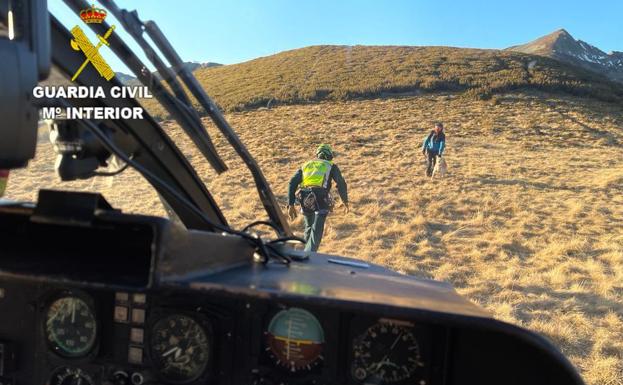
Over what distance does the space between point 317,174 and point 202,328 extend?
6384 millimetres

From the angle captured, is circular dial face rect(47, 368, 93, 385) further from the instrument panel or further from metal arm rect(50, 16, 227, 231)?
metal arm rect(50, 16, 227, 231)

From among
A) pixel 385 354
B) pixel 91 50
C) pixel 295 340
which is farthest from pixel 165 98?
pixel 385 354

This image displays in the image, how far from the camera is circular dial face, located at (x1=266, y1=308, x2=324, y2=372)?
2154 mm

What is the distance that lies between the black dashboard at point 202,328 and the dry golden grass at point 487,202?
16.3 inches

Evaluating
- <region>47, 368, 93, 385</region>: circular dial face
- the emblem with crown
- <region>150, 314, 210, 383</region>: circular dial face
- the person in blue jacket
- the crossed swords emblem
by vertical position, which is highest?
the person in blue jacket

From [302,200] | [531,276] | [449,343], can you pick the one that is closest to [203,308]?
[449,343]

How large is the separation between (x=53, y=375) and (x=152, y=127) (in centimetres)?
127

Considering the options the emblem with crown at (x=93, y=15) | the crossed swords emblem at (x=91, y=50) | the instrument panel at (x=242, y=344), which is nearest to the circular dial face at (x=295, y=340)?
the instrument panel at (x=242, y=344)

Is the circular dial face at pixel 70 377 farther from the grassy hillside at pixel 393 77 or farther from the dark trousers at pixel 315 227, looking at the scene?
→ the grassy hillside at pixel 393 77

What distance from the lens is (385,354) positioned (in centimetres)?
218

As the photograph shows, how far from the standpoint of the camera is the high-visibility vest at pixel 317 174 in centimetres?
840

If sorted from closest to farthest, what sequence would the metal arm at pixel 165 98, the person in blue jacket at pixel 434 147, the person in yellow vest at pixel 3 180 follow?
the metal arm at pixel 165 98
the person in yellow vest at pixel 3 180
the person in blue jacket at pixel 434 147

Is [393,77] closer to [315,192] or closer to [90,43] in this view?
[315,192]

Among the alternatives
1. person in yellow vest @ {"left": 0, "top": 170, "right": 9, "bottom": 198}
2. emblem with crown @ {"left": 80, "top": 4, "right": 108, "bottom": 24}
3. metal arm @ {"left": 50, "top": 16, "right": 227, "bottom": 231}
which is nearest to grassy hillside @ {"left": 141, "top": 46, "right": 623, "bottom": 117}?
person in yellow vest @ {"left": 0, "top": 170, "right": 9, "bottom": 198}
